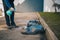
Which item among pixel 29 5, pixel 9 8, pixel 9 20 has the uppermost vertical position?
pixel 29 5

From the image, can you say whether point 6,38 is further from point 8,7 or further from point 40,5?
point 40,5

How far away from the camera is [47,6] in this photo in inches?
475

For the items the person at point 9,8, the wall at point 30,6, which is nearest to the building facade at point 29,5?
the wall at point 30,6

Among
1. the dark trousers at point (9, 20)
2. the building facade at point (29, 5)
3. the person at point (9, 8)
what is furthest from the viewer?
the building facade at point (29, 5)

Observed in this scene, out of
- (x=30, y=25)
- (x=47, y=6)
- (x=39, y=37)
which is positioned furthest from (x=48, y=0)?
(x=39, y=37)

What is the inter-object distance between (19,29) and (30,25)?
431 millimetres

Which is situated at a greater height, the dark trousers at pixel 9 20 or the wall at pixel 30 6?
the wall at pixel 30 6

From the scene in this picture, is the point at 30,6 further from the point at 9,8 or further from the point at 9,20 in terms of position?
the point at 9,8

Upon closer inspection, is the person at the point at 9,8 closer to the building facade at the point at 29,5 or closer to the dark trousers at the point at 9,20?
the dark trousers at the point at 9,20

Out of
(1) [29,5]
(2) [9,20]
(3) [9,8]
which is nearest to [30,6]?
(1) [29,5]

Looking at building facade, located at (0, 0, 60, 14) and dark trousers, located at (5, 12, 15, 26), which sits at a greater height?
building facade, located at (0, 0, 60, 14)

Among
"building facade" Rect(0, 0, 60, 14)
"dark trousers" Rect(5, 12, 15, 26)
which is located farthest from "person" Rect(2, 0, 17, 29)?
"building facade" Rect(0, 0, 60, 14)

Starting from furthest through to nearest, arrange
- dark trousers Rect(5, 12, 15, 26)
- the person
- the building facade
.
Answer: the building facade
dark trousers Rect(5, 12, 15, 26)
the person

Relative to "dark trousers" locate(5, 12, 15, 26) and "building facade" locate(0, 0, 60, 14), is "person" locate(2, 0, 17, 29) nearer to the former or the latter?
"dark trousers" locate(5, 12, 15, 26)
